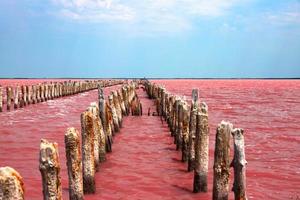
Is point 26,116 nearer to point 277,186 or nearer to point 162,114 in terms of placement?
point 162,114

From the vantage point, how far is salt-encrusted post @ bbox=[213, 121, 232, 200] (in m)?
6.94

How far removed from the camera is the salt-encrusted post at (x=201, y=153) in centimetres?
804

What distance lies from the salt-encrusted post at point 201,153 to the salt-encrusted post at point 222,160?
3.16 feet

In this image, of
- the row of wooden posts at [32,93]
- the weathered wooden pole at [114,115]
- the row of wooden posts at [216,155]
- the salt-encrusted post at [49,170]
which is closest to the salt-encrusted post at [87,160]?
the row of wooden posts at [216,155]

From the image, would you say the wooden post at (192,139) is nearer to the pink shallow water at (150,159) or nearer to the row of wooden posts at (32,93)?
the pink shallow water at (150,159)

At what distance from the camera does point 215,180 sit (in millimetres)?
7121

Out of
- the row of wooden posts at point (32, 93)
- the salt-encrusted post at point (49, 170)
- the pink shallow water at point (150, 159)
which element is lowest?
the pink shallow water at point (150, 159)

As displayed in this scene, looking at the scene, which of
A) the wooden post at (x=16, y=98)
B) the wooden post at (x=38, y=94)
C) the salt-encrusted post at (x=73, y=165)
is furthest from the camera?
the wooden post at (x=38, y=94)

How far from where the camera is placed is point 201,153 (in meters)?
8.09

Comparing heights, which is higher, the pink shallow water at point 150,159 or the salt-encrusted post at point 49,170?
the salt-encrusted post at point 49,170

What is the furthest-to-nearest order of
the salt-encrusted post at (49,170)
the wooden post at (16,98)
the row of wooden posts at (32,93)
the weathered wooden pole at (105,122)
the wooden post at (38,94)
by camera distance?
the wooden post at (38,94) → the wooden post at (16,98) → the row of wooden posts at (32,93) → the weathered wooden pole at (105,122) → the salt-encrusted post at (49,170)

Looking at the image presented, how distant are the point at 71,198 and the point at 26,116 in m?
15.2

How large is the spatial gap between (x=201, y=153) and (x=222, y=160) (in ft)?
3.56

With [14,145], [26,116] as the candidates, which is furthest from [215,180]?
[26,116]
